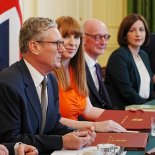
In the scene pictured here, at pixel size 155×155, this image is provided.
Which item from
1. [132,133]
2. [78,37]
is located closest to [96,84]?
[78,37]

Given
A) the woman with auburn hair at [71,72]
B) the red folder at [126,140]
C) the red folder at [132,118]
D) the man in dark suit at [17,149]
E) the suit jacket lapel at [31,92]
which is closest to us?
the man in dark suit at [17,149]

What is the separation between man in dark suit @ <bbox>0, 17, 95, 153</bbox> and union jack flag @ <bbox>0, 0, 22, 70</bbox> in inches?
40.1

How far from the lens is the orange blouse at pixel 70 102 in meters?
2.86

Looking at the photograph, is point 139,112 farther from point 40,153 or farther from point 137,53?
point 137,53

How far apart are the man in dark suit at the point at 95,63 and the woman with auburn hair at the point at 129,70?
437mm

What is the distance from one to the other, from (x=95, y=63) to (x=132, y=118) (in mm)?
983

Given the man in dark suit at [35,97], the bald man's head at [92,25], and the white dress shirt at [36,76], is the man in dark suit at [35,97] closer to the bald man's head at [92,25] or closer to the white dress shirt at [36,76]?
the white dress shirt at [36,76]

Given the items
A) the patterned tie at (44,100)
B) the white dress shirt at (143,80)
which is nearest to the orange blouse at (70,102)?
the patterned tie at (44,100)

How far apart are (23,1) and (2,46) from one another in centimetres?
117

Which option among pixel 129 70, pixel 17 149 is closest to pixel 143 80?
pixel 129 70

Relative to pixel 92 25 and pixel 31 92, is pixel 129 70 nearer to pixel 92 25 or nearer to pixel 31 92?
pixel 92 25

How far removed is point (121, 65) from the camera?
4055 millimetres

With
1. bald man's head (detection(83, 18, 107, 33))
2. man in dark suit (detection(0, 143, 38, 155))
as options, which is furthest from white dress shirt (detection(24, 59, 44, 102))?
bald man's head (detection(83, 18, 107, 33))

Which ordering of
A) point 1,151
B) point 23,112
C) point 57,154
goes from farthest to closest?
point 23,112 < point 57,154 < point 1,151
